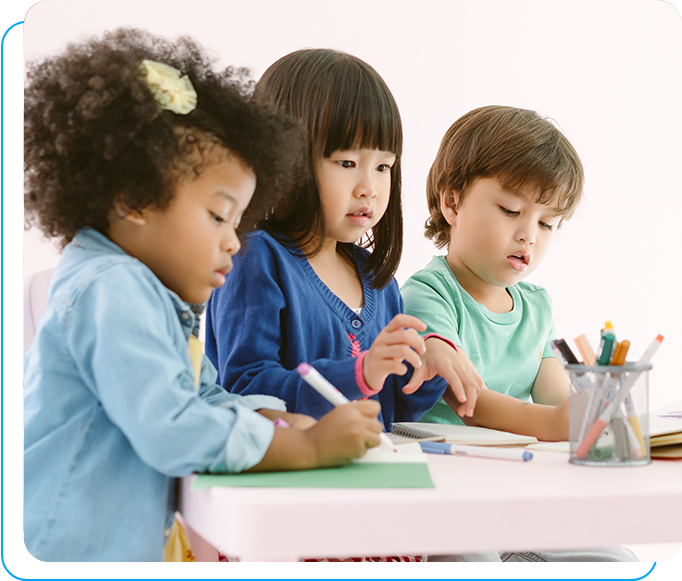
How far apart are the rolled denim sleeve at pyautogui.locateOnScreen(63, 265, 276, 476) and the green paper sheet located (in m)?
0.02

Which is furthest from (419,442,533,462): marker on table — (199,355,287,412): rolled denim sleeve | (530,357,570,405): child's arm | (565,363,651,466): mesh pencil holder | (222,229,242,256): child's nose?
(530,357,570,405): child's arm

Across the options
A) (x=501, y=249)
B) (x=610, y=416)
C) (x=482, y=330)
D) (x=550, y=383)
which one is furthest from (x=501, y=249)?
(x=610, y=416)

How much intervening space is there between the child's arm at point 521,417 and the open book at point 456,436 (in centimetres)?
4

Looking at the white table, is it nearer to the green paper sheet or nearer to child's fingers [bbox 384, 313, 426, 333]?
the green paper sheet

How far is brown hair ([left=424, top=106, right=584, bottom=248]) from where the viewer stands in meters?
1.14

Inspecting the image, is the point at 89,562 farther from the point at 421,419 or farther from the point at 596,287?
the point at 596,287

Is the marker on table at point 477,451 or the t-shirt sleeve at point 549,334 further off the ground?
the marker on table at point 477,451

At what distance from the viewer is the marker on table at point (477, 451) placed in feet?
1.97

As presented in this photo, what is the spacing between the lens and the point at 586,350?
617mm

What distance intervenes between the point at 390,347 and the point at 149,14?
0.67m

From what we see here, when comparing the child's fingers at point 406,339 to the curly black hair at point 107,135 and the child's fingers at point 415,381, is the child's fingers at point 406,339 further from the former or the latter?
the curly black hair at point 107,135

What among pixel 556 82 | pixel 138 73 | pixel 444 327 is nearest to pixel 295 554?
pixel 138 73

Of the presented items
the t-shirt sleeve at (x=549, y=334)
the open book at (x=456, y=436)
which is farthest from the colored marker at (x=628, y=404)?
the t-shirt sleeve at (x=549, y=334)

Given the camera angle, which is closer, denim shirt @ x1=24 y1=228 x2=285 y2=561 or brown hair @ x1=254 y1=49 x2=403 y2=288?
denim shirt @ x1=24 y1=228 x2=285 y2=561
